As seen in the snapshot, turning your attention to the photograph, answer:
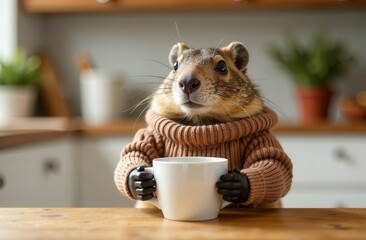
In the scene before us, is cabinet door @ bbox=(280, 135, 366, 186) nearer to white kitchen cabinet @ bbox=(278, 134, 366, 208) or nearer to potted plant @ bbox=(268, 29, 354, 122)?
white kitchen cabinet @ bbox=(278, 134, 366, 208)

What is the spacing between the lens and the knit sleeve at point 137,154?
2.90ft

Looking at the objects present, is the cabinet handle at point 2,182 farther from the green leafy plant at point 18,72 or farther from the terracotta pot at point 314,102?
the terracotta pot at point 314,102

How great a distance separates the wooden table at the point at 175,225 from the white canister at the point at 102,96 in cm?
188

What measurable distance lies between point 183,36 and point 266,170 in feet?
7.09

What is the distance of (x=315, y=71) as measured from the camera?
2.59m

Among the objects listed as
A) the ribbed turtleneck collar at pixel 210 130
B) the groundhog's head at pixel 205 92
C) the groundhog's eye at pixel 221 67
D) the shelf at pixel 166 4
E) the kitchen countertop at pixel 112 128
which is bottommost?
the kitchen countertop at pixel 112 128

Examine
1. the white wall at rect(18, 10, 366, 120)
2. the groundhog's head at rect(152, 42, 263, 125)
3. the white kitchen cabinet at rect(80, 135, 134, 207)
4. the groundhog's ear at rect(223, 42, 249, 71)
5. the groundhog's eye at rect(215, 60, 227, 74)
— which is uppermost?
the white wall at rect(18, 10, 366, 120)

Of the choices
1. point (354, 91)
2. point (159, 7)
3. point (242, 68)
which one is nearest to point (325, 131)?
point (354, 91)

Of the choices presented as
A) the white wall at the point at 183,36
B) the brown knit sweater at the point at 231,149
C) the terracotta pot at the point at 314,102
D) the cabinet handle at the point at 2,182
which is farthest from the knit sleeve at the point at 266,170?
the white wall at the point at 183,36

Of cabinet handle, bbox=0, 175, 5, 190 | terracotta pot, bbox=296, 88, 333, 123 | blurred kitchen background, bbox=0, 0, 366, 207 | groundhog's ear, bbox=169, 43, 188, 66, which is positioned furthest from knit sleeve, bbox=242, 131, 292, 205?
terracotta pot, bbox=296, 88, 333, 123

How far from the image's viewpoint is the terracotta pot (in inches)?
103

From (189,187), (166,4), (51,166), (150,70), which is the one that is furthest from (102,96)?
(189,187)

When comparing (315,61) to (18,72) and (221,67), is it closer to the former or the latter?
(18,72)

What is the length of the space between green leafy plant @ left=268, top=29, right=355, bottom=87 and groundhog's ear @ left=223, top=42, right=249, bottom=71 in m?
1.55
